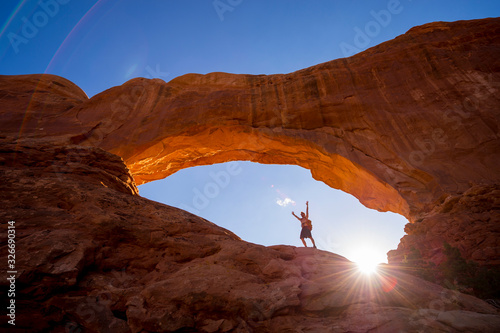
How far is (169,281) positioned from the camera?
468cm

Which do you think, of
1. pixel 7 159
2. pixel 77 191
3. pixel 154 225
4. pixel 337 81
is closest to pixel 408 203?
pixel 337 81

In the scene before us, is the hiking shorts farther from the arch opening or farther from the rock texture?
the rock texture

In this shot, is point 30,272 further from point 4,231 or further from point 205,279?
point 205,279

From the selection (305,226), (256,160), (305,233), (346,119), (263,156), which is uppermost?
(346,119)

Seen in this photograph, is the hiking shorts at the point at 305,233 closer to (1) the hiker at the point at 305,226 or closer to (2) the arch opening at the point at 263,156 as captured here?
(1) the hiker at the point at 305,226

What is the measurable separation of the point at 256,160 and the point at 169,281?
17906 mm

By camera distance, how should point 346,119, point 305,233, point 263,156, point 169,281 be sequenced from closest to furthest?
point 169,281
point 305,233
point 346,119
point 263,156

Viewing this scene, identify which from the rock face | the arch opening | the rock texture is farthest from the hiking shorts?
the rock texture

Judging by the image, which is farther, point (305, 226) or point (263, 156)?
point (263, 156)

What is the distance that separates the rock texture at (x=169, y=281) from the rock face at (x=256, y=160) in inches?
1.2

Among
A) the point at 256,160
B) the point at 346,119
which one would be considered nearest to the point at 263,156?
the point at 256,160

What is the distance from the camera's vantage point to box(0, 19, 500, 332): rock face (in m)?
4.21

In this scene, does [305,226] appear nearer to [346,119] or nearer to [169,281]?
[346,119]

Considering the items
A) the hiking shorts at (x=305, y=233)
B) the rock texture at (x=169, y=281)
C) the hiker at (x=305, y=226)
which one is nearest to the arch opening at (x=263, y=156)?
the hiker at (x=305, y=226)
